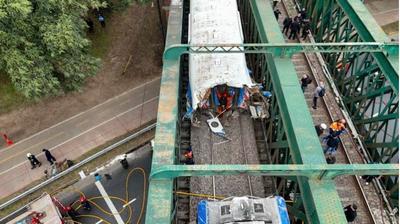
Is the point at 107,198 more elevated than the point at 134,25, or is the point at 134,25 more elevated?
the point at 134,25

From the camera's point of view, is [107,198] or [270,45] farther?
[107,198]

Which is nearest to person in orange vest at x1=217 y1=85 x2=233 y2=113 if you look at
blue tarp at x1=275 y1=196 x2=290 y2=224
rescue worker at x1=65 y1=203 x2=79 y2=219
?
blue tarp at x1=275 y1=196 x2=290 y2=224

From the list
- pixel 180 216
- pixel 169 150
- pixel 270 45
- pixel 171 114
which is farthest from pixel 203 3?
pixel 180 216

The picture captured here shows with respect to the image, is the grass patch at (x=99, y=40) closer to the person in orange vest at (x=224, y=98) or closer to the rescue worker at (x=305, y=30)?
the person in orange vest at (x=224, y=98)

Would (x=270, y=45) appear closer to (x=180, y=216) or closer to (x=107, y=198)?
(x=180, y=216)

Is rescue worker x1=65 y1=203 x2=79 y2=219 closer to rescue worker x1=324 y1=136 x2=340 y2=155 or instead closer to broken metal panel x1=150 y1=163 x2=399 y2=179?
broken metal panel x1=150 y1=163 x2=399 y2=179

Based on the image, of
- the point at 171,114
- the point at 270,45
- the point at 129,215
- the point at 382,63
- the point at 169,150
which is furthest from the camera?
the point at 129,215

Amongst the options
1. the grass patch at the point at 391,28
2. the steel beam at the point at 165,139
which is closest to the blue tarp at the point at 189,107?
the steel beam at the point at 165,139
